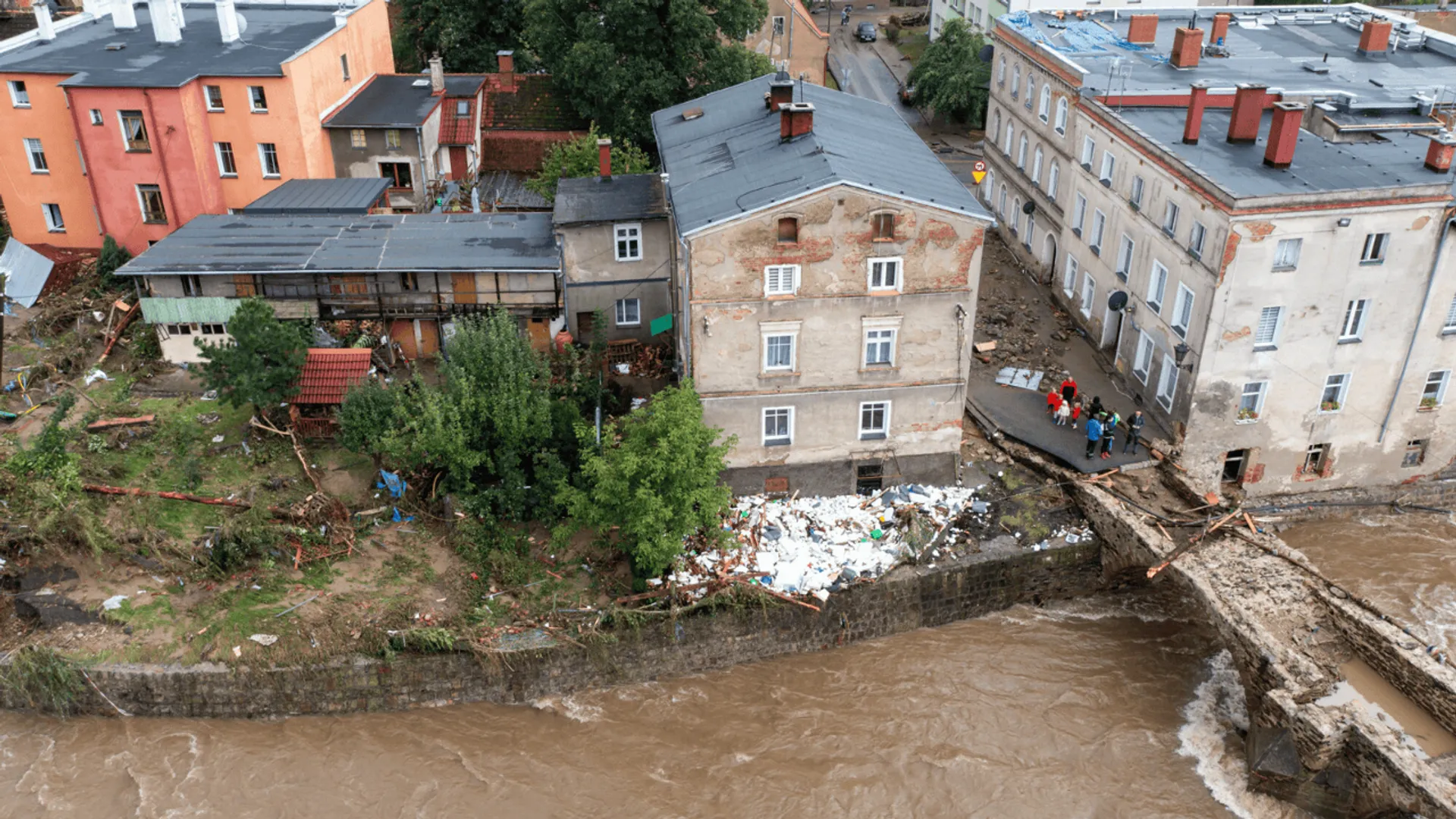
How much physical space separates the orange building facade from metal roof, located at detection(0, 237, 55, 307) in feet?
7.23

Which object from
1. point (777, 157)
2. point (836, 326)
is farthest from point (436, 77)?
point (836, 326)

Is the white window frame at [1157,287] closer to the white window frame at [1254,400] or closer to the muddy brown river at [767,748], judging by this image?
the white window frame at [1254,400]

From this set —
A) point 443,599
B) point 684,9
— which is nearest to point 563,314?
point 443,599

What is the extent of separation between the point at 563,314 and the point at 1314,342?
23.3m

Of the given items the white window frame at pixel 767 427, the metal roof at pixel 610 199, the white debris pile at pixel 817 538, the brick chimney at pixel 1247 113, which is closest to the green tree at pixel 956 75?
the brick chimney at pixel 1247 113

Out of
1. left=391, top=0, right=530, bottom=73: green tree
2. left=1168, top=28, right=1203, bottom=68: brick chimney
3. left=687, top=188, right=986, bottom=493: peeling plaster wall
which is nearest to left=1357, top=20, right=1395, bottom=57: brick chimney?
left=1168, top=28, right=1203, bottom=68: brick chimney

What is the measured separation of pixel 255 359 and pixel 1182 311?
90.3 feet

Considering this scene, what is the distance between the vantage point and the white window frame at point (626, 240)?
34.8m

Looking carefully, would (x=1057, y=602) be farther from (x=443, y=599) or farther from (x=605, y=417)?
(x=443, y=599)

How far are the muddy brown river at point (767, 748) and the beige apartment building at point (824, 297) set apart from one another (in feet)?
18.8

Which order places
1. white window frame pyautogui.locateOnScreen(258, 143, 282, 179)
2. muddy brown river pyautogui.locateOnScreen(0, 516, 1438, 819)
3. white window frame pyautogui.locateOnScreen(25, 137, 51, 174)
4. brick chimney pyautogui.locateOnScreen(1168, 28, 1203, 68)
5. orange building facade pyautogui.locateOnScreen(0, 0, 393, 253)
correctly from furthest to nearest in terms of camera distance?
white window frame pyautogui.locateOnScreen(258, 143, 282, 179) → white window frame pyautogui.locateOnScreen(25, 137, 51, 174) → brick chimney pyautogui.locateOnScreen(1168, 28, 1203, 68) → orange building facade pyautogui.locateOnScreen(0, 0, 393, 253) → muddy brown river pyautogui.locateOnScreen(0, 516, 1438, 819)

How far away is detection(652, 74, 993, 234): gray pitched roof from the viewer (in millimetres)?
28453

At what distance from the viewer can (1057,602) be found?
31172 mm

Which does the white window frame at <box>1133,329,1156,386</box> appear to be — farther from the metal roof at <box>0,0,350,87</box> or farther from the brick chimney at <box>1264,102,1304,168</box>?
the metal roof at <box>0,0,350,87</box>
